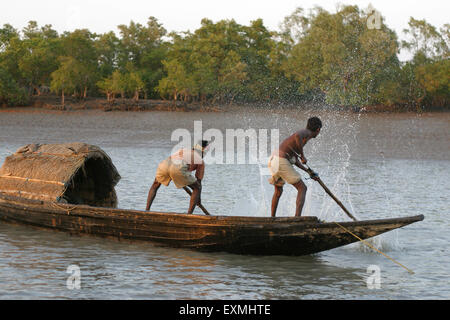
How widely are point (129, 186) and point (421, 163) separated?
28.7ft

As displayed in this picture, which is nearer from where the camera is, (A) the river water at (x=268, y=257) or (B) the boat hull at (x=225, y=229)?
(A) the river water at (x=268, y=257)

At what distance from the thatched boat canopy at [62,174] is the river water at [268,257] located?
60 centimetres

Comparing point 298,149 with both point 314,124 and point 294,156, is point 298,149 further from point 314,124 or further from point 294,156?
point 314,124

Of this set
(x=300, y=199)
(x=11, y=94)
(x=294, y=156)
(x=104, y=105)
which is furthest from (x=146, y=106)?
(x=300, y=199)

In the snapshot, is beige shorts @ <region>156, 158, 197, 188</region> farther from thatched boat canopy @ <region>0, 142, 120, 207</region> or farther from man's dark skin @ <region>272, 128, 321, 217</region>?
thatched boat canopy @ <region>0, 142, 120, 207</region>

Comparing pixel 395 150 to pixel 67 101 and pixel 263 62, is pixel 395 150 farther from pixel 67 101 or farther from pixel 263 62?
pixel 263 62

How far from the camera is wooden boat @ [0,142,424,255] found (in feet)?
24.0

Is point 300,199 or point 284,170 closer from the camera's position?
point 300,199

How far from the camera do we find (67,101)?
41.6 metres

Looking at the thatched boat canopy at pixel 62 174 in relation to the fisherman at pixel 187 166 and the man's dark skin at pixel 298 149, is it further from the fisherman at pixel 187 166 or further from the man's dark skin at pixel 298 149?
the man's dark skin at pixel 298 149

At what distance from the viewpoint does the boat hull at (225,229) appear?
730cm

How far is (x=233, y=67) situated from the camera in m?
46.2

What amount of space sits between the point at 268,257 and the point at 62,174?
3260mm

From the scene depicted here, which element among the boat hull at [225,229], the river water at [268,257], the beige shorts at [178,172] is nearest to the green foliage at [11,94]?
the river water at [268,257]
